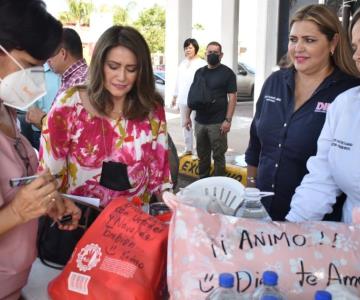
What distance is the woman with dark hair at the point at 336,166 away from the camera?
4.72 feet

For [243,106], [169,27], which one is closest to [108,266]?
[169,27]

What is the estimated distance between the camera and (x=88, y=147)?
6.25ft

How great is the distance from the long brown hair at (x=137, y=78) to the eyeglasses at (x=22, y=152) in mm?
675

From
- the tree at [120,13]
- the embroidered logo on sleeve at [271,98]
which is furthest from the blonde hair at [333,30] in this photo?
the tree at [120,13]

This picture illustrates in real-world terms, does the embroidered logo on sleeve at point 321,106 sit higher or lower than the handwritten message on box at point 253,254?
higher

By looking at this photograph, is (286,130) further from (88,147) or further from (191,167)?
(191,167)

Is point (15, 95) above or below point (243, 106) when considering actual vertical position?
above

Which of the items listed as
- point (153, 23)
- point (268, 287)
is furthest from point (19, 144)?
point (153, 23)

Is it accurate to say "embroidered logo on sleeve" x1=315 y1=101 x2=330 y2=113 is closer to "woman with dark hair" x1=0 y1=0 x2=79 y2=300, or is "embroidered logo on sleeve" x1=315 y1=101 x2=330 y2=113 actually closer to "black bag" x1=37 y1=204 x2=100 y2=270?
"black bag" x1=37 y1=204 x2=100 y2=270

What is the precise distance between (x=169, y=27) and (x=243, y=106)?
3.95 m

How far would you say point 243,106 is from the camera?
14.2 m

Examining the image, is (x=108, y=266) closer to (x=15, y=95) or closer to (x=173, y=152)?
(x=15, y=95)

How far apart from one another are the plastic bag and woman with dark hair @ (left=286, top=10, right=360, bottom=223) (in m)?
0.53

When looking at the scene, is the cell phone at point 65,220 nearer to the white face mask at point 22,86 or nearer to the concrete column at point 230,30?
the white face mask at point 22,86
